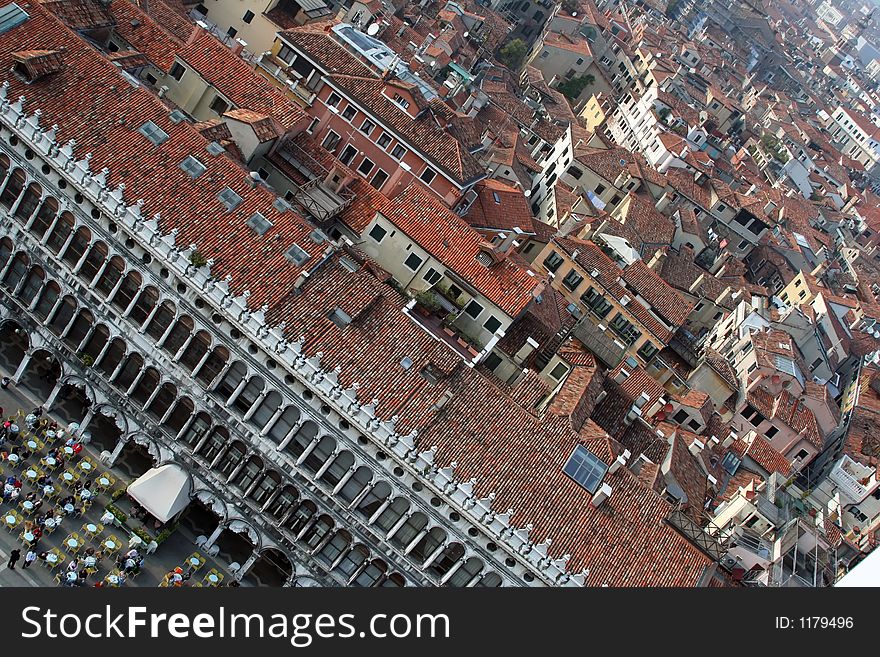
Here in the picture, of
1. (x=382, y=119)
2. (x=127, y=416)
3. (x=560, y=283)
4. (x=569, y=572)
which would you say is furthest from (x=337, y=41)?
(x=569, y=572)

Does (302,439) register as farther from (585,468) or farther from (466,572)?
(585,468)

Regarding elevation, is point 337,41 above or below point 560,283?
above

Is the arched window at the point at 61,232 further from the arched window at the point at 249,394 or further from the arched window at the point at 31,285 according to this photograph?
the arched window at the point at 249,394

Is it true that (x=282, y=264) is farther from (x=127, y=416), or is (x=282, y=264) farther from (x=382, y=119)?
(x=382, y=119)

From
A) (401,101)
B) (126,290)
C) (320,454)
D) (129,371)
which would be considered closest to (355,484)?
(320,454)

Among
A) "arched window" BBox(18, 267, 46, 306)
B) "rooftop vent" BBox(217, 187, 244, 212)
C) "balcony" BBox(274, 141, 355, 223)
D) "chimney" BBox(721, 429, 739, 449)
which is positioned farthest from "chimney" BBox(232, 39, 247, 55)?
"chimney" BBox(721, 429, 739, 449)

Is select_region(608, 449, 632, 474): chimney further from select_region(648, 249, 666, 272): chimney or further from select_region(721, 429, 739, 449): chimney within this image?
select_region(648, 249, 666, 272): chimney
